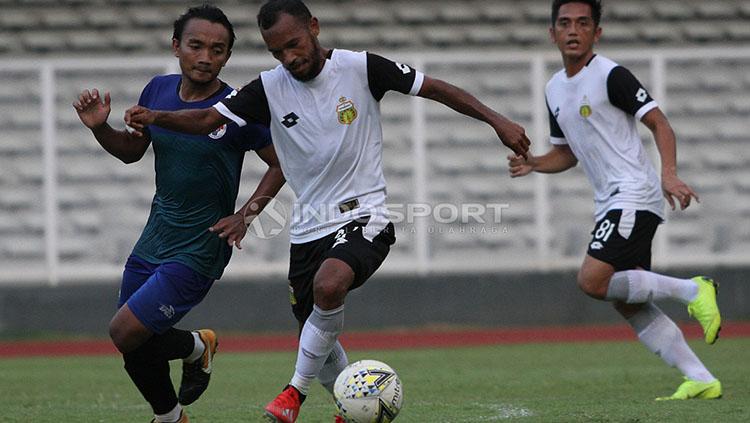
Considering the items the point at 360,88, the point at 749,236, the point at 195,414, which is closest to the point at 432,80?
the point at 360,88

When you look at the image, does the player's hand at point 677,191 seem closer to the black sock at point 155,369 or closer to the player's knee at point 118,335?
the black sock at point 155,369

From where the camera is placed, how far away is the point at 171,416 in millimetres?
6219

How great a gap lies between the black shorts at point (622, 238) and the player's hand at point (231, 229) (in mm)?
2282

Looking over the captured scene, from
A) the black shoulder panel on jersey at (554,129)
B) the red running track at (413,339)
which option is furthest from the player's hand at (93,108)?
the red running track at (413,339)

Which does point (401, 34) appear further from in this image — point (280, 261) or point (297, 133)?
point (297, 133)

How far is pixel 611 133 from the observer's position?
7266mm

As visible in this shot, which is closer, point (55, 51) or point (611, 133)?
point (611, 133)

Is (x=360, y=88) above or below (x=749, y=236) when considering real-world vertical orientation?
above

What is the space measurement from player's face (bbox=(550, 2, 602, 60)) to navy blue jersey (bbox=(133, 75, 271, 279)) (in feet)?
7.06

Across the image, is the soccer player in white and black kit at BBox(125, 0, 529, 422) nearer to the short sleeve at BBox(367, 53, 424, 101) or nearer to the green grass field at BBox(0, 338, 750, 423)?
the short sleeve at BBox(367, 53, 424, 101)

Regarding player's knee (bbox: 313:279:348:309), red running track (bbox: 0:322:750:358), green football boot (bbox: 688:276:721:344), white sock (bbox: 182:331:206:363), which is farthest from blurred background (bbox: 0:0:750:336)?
player's knee (bbox: 313:279:348:309)

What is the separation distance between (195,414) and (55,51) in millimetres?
8781

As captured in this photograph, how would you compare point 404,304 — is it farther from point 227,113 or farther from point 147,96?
point 227,113

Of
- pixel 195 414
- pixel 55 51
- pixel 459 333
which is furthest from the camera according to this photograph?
pixel 55 51
